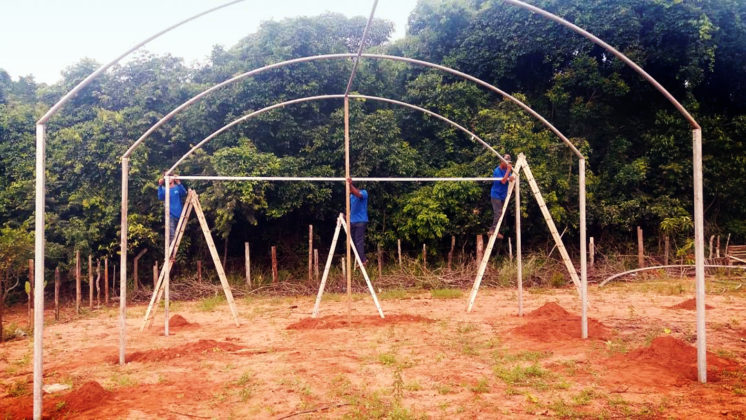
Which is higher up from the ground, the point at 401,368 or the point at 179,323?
the point at 401,368

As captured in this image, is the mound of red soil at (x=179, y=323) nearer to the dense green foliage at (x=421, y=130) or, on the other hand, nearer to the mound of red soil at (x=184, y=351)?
the mound of red soil at (x=184, y=351)

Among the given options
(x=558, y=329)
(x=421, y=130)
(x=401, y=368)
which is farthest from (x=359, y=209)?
(x=421, y=130)

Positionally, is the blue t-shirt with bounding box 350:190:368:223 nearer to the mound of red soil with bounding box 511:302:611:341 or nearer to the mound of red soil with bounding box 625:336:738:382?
the mound of red soil with bounding box 511:302:611:341

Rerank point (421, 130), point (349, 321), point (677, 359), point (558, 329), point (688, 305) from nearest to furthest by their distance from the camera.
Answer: point (677, 359) < point (558, 329) < point (349, 321) < point (688, 305) < point (421, 130)

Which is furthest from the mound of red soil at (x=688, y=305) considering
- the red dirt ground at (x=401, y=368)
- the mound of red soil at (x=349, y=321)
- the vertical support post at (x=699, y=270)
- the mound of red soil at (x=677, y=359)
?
the vertical support post at (x=699, y=270)

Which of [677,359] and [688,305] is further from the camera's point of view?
[688,305]

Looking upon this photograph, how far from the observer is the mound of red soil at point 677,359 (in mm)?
5125

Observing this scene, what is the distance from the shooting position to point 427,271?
14.1 m

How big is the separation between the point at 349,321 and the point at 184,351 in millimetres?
2327

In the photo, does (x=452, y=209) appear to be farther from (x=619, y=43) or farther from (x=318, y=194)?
(x=619, y=43)

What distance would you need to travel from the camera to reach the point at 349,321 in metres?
7.96

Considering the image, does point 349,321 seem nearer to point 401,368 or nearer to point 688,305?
point 401,368

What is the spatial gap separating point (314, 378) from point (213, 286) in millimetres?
9012

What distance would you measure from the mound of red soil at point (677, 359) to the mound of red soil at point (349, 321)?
344cm
